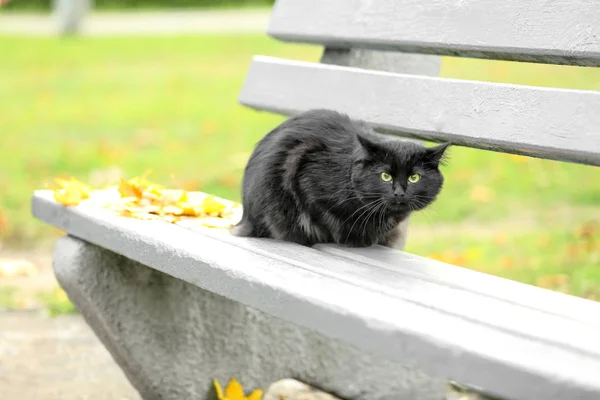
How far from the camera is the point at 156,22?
48.6 feet

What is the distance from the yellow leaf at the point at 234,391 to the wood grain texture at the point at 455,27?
1.10 metres

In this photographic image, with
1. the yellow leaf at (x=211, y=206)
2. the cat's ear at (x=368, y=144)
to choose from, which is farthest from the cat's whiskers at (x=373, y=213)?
the yellow leaf at (x=211, y=206)

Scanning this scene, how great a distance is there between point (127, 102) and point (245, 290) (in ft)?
22.0

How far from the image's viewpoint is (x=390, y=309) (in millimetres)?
1631

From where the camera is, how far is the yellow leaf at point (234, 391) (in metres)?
2.82

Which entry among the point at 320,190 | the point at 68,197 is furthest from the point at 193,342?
the point at 320,190

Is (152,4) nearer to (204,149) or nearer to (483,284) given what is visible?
(204,149)

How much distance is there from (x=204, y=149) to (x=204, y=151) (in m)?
0.07

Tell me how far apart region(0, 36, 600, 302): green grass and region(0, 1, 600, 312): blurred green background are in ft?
0.04

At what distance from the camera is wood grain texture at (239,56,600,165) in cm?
210

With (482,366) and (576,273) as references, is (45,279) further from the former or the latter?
(482,366)

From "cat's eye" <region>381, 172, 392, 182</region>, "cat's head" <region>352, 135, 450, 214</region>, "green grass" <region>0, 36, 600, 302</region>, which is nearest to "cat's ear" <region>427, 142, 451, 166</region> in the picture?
"cat's head" <region>352, 135, 450, 214</region>

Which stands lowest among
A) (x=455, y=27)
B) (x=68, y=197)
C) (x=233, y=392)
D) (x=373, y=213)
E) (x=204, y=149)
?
(x=204, y=149)

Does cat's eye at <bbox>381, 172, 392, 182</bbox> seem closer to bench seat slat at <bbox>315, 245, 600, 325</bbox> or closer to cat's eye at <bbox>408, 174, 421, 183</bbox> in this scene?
cat's eye at <bbox>408, 174, 421, 183</bbox>
